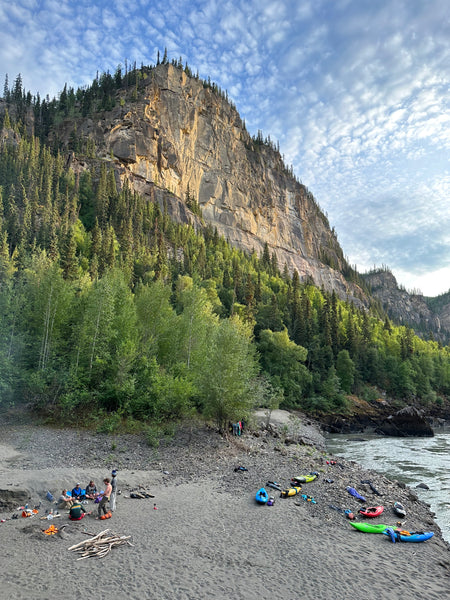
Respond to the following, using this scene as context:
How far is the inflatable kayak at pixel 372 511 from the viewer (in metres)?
14.7

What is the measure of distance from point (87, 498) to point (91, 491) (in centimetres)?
39

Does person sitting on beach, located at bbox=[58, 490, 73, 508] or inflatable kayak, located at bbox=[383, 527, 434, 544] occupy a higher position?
person sitting on beach, located at bbox=[58, 490, 73, 508]

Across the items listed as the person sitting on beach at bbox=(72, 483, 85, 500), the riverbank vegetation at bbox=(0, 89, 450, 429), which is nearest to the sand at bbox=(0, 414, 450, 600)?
the person sitting on beach at bbox=(72, 483, 85, 500)

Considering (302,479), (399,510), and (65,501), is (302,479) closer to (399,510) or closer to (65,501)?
(399,510)

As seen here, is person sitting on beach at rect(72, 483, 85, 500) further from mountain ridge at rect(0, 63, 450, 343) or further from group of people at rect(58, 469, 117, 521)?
mountain ridge at rect(0, 63, 450, 343)

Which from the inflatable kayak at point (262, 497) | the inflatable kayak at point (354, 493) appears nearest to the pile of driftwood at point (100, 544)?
the inflatable kayak at point (262, 497)

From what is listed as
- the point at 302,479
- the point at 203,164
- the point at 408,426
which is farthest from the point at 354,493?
the point at 203,164

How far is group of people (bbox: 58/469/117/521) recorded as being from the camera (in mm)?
12539

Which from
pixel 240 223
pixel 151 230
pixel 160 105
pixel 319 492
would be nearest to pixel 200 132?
pixel 160 105

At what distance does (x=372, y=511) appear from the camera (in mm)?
15070

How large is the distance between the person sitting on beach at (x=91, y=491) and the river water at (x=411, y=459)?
14.8 m

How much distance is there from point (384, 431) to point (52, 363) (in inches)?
1722

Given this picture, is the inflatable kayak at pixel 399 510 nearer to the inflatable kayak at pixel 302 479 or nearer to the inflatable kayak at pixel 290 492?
the inflatable kayak at pixel 290 492

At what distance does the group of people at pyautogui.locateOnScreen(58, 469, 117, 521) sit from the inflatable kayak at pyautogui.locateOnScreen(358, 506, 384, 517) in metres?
10.3
